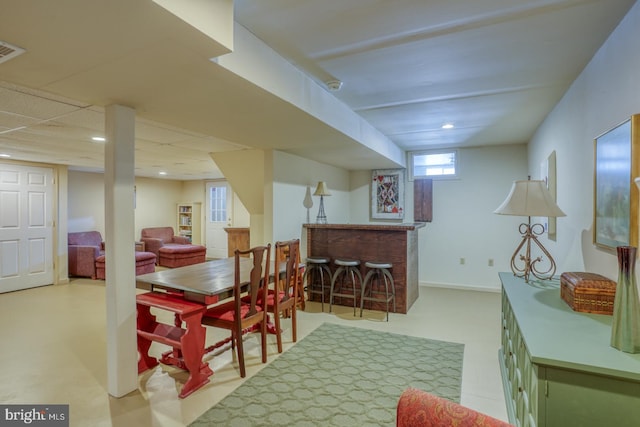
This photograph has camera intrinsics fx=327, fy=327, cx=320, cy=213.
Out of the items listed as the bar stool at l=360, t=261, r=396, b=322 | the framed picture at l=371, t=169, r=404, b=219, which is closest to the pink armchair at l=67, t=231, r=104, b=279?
the bar stool at l=360, t=261, r=396, b=322

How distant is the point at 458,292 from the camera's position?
5.25 meters

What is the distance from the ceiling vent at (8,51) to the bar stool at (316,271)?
3369 mm

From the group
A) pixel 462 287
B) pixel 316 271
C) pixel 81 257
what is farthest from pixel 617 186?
pixel 81 257

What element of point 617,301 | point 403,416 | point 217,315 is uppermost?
point 617,301

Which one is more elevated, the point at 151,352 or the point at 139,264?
the point at 139,264

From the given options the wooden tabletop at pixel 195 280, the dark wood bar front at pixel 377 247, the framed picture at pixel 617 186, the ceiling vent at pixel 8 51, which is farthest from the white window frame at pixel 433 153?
the ceiling vent at pixel 8 51

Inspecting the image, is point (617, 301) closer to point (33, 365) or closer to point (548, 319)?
point (548, 319)

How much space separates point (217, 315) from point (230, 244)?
3.53 meters

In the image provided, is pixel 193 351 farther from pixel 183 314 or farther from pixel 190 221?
pixel 190 221

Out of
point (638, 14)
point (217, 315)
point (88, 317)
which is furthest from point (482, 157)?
point (88, 317)

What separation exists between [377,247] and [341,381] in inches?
80.0

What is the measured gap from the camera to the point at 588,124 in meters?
2.22

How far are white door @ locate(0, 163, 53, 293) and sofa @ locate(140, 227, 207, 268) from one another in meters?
1.99

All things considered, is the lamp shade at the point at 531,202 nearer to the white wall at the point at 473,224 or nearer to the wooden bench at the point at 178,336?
the wooden bench at the point at 178,336
